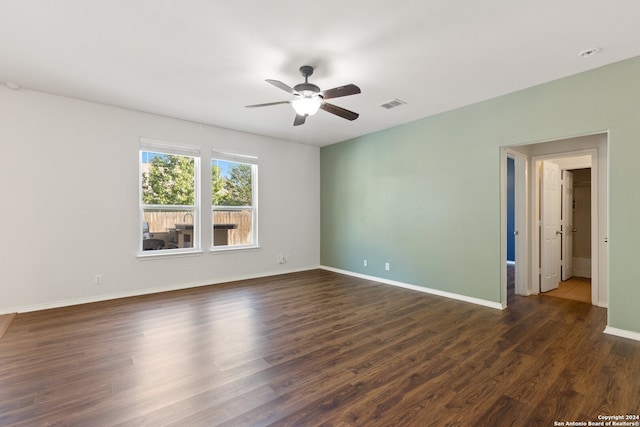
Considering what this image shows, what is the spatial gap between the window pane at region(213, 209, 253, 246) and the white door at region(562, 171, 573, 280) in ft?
18.9

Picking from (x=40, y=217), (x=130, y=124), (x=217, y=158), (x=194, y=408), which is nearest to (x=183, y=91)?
(x=130, y=124)

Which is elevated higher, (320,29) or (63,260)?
(320,29)

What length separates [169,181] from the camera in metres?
4.80

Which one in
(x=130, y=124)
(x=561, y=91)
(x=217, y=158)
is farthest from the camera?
(x=217, y=158)

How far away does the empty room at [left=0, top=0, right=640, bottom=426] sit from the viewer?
214 cm

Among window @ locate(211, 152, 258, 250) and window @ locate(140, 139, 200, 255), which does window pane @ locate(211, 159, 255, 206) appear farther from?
window @ locate(140, 139, 200, 255)

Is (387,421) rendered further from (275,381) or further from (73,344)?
(73,344)

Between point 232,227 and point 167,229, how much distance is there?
3.69 feet

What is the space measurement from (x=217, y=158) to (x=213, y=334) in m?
3.29

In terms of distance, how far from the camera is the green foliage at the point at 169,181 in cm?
462

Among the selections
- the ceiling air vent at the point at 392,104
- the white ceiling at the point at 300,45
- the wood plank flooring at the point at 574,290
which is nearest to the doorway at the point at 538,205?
the wood plank flooring at the point at 574,290

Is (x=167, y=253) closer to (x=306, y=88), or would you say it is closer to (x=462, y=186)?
(x=306, y=88)

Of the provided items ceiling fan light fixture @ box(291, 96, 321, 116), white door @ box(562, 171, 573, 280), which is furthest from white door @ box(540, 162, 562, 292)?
ceiling fan light fixture @ box(291, 96, 321, 116)

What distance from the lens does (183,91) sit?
3.70 m
